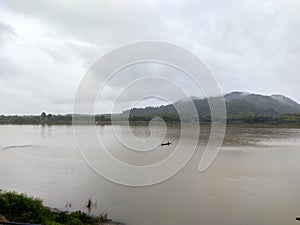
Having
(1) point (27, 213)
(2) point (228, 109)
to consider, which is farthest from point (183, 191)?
(2) point (228, 109)

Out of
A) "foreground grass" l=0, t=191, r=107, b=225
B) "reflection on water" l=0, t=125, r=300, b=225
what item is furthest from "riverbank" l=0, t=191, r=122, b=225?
"reflection on water" l=0, t=125, r=300, b=225

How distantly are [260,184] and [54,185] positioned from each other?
8.57 metres

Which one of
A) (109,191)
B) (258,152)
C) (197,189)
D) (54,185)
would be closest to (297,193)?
(197,189)

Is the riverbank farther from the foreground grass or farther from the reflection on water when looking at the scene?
the reflection on water

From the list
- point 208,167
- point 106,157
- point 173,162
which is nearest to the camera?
point 208,167

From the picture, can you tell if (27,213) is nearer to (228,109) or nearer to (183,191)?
(183,191)

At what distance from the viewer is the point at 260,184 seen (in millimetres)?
13195

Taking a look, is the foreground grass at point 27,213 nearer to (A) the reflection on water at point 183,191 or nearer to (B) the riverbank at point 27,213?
(B) the riverbank at point 27,213

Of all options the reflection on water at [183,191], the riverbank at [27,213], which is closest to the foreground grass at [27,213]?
the riverbank at [27,213]

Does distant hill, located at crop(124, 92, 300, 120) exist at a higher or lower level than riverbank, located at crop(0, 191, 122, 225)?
higher

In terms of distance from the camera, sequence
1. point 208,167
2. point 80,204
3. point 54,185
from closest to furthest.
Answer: point 80,204 < point 54,185 < point 208,167

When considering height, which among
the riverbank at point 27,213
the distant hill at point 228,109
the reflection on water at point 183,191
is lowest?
the reflection on water at point 183,191

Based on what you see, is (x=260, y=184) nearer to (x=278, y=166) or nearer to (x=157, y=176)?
(x=157, y=176)

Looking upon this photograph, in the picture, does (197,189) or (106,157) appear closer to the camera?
(197,189)
